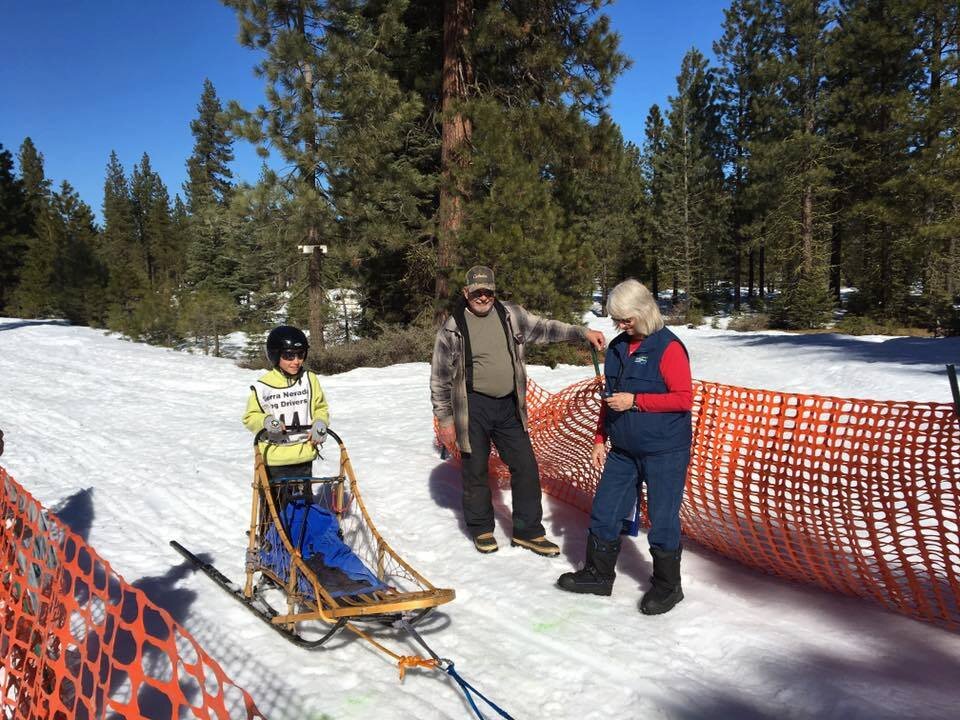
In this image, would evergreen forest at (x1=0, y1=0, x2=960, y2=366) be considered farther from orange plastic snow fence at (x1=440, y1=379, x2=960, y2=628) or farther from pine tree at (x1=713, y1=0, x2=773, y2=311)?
orange plastic snow fence at (x1=440, y1=379, x2=960, y2=628)

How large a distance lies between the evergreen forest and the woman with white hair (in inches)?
340

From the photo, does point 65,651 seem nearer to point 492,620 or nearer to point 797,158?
point 492,620

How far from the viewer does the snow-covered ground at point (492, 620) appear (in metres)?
2.76

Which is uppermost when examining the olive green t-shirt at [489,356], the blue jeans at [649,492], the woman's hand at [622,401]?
the olive green t-shirt at [489,356]

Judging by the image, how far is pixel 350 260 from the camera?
14.1m

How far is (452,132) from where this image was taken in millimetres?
12891

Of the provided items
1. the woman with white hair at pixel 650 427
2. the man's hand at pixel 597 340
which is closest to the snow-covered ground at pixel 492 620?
the woman with white hair at pixel 650 427

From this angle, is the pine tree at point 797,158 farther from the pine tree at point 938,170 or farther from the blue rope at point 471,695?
the blue rope at point 471,695

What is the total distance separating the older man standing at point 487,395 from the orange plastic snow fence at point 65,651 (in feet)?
6.49

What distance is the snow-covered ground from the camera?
276 cm

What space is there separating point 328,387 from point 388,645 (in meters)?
9.17

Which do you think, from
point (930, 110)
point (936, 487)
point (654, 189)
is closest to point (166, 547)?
point (936, 487)

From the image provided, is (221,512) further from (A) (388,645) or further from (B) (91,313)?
(B) (91,313)

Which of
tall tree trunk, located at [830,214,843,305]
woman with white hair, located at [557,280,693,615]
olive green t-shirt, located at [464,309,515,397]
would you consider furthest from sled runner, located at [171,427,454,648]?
tall tree trunk, located at [830,214,843,305]
